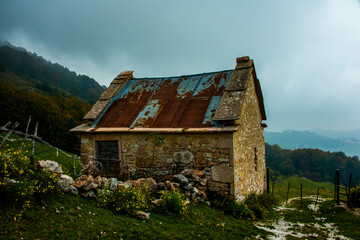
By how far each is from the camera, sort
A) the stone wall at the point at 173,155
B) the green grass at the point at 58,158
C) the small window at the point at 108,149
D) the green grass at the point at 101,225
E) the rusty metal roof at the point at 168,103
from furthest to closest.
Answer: the small window at the point at 108,149, the rusty metal roof at the point at 168,103, the stone wall at the point at 173,155, the green grass at the point at 58,158, the green grass at the point at 101,225

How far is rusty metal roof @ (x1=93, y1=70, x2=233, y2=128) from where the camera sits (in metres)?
8.80

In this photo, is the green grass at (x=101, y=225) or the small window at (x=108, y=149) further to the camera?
the small window at (x=108, y=149)

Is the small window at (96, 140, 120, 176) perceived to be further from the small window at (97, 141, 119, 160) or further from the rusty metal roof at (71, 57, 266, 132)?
the rusty metal roof at (71, 57, 266, 132)

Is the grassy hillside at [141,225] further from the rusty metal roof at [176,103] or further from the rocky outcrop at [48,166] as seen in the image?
the rusty metal roof at [176,103]

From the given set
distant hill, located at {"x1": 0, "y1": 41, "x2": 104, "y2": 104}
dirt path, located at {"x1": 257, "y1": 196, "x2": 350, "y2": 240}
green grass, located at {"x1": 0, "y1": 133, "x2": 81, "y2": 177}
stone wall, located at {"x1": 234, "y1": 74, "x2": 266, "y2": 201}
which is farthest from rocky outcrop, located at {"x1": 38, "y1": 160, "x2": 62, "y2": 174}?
distant hill, located at {"x1": 0, "y1": 41, "x2": 104, "y2": 104}

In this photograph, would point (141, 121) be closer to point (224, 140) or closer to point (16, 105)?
point (224, 140)

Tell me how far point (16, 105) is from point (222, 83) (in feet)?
89.9

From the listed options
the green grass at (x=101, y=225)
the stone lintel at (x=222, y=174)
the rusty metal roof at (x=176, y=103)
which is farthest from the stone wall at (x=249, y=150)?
the green grass at (x=101, y=225)

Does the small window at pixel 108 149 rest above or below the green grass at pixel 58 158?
above

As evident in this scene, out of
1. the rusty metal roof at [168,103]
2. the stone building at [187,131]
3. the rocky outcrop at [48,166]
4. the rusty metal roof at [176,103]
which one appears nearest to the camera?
the rocky outcrop at [48,166]

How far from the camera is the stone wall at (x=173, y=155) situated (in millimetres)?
7645

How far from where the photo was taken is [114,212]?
208 inches

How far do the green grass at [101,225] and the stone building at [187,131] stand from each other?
198cm

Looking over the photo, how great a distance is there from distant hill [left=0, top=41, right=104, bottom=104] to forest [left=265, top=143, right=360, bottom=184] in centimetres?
5021
